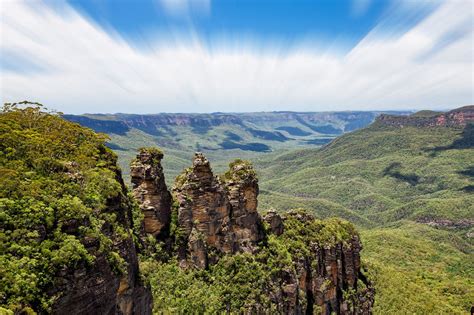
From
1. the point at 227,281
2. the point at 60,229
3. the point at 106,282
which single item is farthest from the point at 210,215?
the point at 60,229

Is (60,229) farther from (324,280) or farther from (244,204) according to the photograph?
(324,280)

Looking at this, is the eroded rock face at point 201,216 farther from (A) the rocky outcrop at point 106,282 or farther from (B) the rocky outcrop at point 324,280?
(A) the rocky outcrop at point 106,282

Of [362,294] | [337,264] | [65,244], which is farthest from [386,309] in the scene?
[65,244]

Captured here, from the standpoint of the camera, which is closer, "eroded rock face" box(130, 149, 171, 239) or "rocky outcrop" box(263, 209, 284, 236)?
"eroded rock face" box(130, 149, 171, 239)

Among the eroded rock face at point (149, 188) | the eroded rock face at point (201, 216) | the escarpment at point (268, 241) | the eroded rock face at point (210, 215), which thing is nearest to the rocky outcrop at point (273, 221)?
the escarpment at point (268, 241)

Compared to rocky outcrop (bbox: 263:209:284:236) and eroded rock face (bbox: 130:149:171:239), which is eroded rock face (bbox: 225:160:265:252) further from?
eroded rock face (bbox: 130:149:171:239)

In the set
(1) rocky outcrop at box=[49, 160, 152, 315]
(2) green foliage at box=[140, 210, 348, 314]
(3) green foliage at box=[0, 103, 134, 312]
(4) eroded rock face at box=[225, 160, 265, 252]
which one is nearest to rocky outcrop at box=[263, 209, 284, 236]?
(2) green foliage at box=[140, 210, 348, 314]
